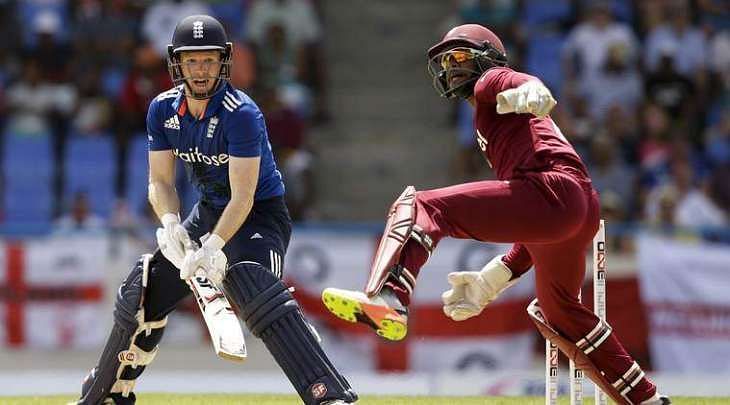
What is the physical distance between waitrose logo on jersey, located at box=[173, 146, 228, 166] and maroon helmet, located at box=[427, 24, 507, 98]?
1061 millimetres

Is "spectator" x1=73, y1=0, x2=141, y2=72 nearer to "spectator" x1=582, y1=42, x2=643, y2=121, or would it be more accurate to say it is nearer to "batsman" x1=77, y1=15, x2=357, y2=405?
"spectator" x1=582, y1=42, x2=643, y2=121

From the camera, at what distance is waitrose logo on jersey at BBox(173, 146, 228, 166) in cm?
624

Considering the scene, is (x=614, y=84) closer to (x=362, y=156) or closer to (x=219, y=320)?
(x=362, y=156)

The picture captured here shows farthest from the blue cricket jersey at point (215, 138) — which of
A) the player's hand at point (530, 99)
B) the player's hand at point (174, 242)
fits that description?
the player's hand at point (530, 99)

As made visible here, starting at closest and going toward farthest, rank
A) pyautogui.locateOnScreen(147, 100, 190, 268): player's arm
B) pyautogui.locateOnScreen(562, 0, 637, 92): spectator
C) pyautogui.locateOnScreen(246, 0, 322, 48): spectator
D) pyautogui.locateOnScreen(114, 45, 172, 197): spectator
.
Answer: pyautogui.locateOnScreen(147, 100, 190, 268): player's arm < pyautogui.locateOnScreen(114, 45, 172, 197): spectator < pyautogui.locateOnScreen(562, 0, 637, 92): spectator < pyautogui.locateOnScreen(246, 0, 322, 48): spectator

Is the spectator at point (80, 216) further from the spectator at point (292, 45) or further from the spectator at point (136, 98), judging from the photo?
the spectator at point (292, 45)

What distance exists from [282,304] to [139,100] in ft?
26.1

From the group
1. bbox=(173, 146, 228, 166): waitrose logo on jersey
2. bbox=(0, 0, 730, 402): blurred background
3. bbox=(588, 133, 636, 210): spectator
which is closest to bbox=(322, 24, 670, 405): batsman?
bbox=(173, 146, 228, 166): waitrose logo on jersey

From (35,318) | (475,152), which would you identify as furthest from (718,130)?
(35,318)

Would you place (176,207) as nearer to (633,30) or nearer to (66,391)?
(66,391)

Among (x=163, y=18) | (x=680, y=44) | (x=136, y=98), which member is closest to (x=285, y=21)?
(x=163, y=18)

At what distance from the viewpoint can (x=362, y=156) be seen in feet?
46.1

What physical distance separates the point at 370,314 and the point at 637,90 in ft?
29.9

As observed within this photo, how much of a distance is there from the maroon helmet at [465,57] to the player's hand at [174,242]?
1386 mm
